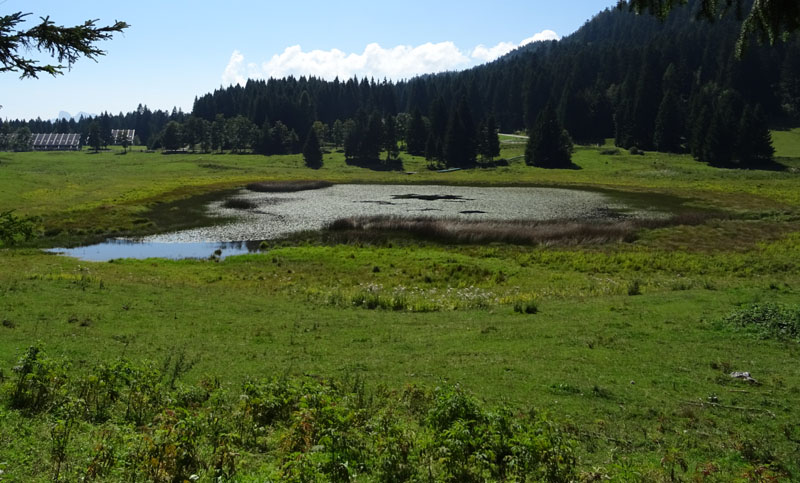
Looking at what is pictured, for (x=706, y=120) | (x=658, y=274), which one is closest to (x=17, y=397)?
(x=658, y=274)

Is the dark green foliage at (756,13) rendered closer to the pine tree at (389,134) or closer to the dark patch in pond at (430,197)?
the dark patch in pond at (430,197)

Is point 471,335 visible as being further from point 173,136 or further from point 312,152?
point 173,136

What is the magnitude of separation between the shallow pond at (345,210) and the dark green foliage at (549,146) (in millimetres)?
37099

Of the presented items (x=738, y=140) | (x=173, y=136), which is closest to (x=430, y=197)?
(x=738, y=140)

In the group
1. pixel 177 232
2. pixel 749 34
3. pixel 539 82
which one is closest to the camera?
pixel 749 34

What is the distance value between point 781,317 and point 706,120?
408ft

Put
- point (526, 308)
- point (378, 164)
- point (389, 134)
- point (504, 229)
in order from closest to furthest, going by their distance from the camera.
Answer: point (526, 308), point (504, 229), point (389, 134), point (378, 164)

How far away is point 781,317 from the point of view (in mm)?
17547

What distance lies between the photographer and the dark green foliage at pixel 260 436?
7638 mm

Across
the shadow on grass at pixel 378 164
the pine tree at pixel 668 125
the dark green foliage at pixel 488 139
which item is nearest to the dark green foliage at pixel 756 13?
the dark green foliage at pixel 488 139

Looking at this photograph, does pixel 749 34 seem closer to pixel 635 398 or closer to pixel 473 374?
pixel 635 398

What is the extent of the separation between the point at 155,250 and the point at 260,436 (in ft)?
128

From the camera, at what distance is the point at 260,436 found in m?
9.55

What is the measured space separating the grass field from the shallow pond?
559 centimetres
